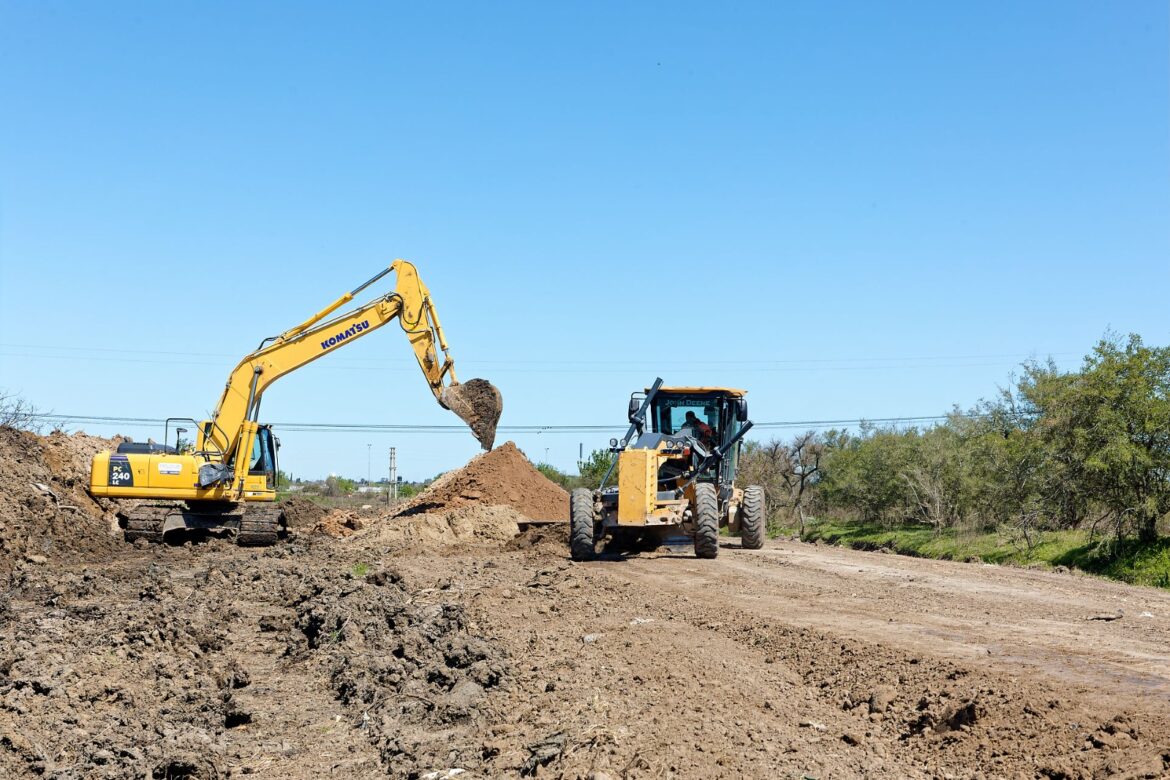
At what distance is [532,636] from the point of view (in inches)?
424

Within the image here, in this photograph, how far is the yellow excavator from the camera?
20.8 metres

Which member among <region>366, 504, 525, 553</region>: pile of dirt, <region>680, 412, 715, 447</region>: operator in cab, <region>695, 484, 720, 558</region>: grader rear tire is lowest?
<region>366, 504, 525, 553</region>: pile of dirt

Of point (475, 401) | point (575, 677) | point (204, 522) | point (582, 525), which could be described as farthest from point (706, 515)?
point (204, 522)

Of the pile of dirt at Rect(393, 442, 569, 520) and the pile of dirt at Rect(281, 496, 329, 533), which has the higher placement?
the pile of dirt at Rect(393, 442, 569, 520)

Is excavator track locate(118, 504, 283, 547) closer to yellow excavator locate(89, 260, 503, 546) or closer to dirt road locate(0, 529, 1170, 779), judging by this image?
yellow excavator locate(89, 260, 503, 546)

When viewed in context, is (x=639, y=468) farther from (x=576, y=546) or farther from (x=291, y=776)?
(x=291, y=776)

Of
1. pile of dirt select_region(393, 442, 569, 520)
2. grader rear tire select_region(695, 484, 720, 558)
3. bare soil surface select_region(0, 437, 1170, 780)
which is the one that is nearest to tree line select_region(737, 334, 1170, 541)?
bare soil surface select_region(0, 437, 1170, 780)

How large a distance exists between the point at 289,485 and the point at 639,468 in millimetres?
51310

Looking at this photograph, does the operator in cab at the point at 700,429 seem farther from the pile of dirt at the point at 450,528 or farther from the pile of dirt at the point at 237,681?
the pile of dirt at the point at 237,681

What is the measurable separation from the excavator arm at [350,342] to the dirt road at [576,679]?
22.4 feet

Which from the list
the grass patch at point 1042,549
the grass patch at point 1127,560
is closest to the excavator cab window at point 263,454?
the grass patch at point 1042,549

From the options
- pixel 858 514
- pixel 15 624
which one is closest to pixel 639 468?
pixel 15 624

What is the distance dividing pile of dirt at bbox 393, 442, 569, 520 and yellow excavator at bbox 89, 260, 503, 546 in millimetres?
5241

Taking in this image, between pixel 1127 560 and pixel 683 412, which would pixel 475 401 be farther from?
pixel 1127 560
